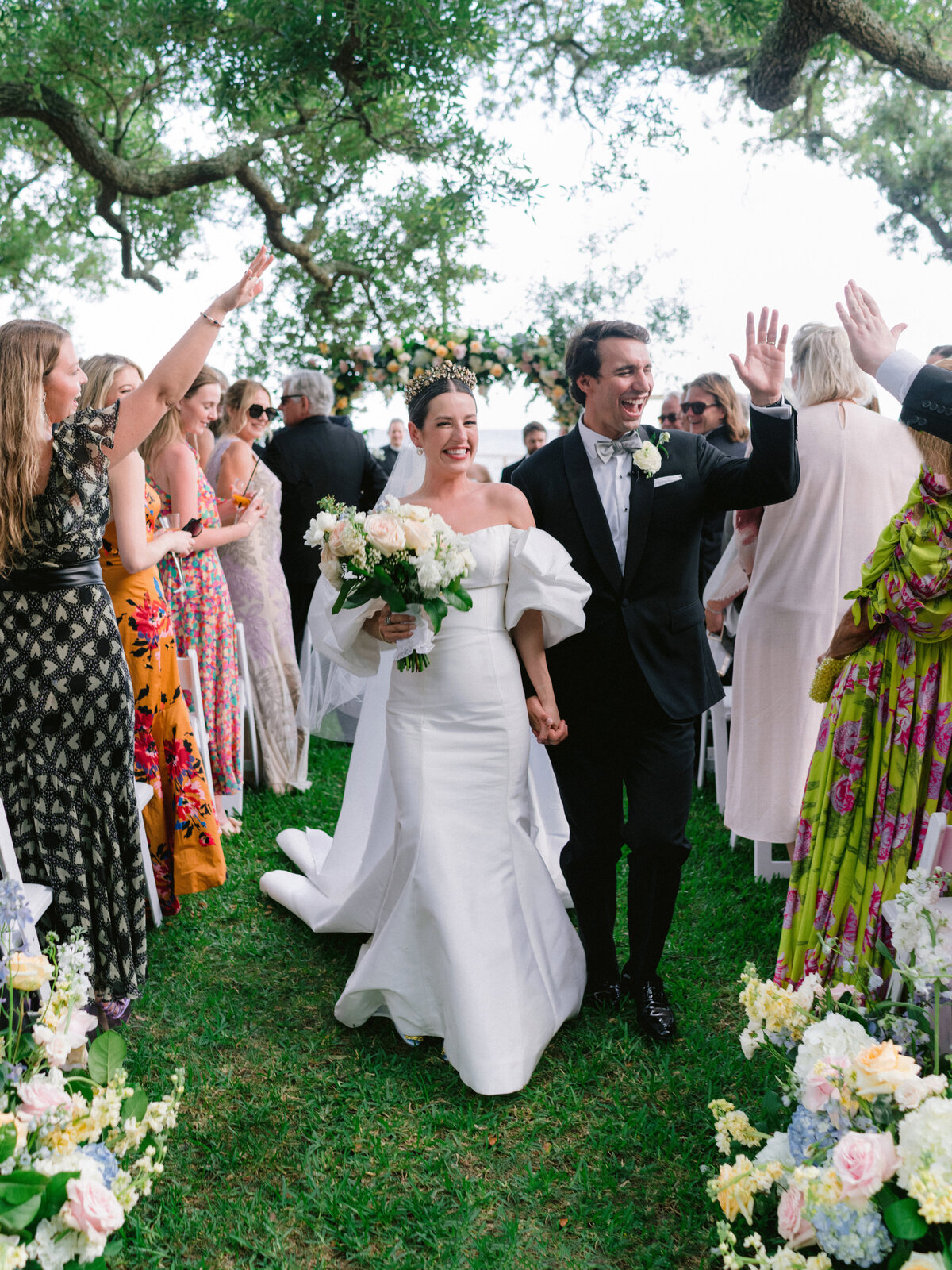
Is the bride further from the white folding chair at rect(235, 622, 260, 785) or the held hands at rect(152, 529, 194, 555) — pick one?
the white folding chair at rect(235, 622, 260, 785)

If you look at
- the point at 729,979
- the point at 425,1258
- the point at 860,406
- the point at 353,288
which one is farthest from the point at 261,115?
the point at 425,1258

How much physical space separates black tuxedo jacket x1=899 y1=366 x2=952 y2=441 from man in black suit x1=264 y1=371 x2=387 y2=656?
5.03 m

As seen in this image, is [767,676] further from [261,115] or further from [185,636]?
[261,115]

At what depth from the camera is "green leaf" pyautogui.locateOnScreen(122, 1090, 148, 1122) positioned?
199 centimetres

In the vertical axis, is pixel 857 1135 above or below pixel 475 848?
above

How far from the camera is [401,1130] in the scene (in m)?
2.92

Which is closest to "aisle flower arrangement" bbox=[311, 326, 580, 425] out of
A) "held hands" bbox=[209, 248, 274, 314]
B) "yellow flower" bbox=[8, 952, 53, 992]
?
"held hands" bbox=[209, 248, 274, 314]

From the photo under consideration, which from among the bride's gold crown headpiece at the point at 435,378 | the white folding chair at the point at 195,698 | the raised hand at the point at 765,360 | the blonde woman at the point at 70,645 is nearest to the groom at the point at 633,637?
the raised hand at the point at 765,360

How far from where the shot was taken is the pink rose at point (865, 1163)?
1.64 m

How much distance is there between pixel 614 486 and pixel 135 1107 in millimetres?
2390

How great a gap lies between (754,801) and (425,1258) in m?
2.50

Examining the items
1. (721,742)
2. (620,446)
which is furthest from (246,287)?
(721,742)

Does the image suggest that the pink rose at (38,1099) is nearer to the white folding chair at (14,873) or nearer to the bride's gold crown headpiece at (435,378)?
the white folding chair at (14,873)

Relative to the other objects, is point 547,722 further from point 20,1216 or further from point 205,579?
point 205,579
